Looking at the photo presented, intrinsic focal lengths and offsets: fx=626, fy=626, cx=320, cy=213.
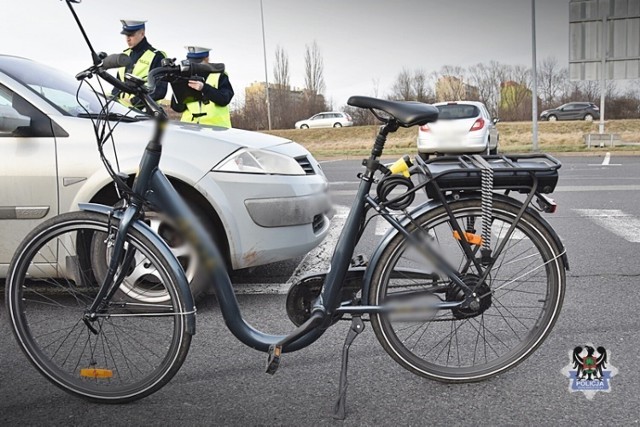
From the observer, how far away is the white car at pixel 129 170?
3.70m

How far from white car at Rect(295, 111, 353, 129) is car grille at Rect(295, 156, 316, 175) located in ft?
121

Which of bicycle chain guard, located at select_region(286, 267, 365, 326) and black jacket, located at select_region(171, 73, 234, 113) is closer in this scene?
bicycle chain guard, located at select_region(286, 267, 365, 326)

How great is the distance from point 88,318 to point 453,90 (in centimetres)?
3143

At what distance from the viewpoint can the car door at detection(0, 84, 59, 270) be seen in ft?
12.1

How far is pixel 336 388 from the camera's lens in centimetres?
285

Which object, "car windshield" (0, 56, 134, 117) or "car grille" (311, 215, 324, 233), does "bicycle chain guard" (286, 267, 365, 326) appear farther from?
"car windshield" (0, 56, 134, 117)

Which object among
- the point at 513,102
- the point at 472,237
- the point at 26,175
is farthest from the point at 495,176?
the point at 513,102

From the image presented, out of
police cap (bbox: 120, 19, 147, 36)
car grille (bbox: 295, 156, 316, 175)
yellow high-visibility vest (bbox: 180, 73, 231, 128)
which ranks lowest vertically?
car grille (bbox: 295, 156, 316, 175)

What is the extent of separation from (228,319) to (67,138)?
179 centimetres

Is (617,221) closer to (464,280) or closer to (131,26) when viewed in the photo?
(464,280)

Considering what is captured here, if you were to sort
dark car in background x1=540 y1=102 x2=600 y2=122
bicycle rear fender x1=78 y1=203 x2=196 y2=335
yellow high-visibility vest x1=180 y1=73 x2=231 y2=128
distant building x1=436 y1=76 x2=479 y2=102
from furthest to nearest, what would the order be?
1. dark car in background x1=540 y1=102 x2=600 y2=122
2. distant building x1=436 y1=76 x2=479 y2=102
3. yellow high-visibility vest x1=180 y1=73 x2=231 y2=128
4. bicycle rear fender x1=78 y1=203 x2=196 y2=335

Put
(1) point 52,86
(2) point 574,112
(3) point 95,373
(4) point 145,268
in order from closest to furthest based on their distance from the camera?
(4) point 145,268 < (3) point 95,373 < (1) point 52,86 < (2) point 574,112

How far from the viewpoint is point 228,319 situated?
2.67 metres

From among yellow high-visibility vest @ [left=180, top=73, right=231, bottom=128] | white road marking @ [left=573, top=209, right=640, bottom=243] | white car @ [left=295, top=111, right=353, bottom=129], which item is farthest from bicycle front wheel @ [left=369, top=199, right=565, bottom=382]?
white car @ [left=295, top=111, right=353, bottom=129]
